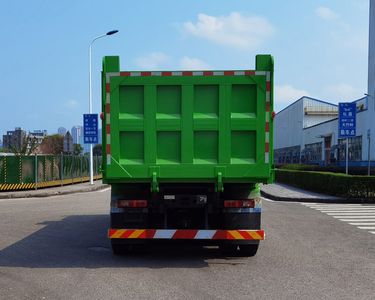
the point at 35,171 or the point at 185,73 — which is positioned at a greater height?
the point at 185,73

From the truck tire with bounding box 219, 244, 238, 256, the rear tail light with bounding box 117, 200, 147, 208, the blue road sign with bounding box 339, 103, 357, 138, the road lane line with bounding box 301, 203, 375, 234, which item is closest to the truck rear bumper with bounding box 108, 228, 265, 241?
the rear tail light with bounding box 117, 200, 147, 208

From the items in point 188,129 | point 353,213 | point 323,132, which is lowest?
point 353,213

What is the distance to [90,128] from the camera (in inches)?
1203

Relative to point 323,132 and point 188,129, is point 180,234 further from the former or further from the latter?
point 323,132

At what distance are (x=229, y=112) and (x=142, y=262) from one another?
8.94 feet

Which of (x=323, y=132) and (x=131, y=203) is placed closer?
(x=131, y=203)

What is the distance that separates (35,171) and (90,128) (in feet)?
21.1

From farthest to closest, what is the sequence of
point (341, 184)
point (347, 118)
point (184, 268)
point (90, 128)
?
point (90, 128), point (347, 118), point (341, 184), point (184, 268)

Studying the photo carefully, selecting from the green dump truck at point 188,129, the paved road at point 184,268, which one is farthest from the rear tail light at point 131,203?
the paved road at point 184,268

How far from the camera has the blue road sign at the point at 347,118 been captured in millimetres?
24109

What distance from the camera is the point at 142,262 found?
7441mm

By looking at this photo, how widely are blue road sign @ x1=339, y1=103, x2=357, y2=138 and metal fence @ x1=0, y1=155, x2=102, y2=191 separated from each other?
12.5m

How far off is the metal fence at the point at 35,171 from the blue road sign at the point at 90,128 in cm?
168

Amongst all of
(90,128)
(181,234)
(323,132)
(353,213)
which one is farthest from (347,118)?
(323,132)
